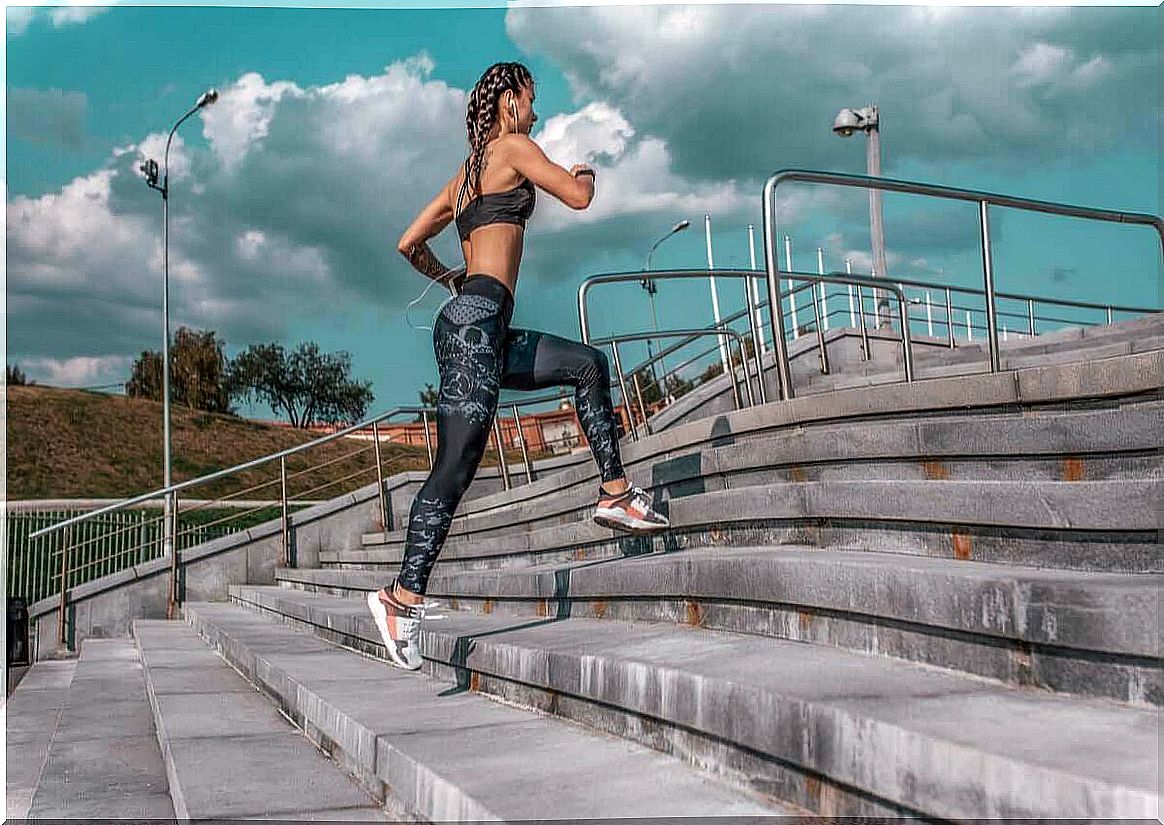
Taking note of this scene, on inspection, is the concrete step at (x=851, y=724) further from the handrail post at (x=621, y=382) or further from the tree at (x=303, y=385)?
the tree at (x=303, y=385)

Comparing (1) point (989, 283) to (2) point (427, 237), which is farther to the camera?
(1) point (989, 283)

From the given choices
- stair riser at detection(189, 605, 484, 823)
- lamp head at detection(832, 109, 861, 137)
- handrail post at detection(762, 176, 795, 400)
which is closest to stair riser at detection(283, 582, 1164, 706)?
stair riser at detection(189, 605, 484, 823)

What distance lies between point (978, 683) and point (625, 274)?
19.1 ft

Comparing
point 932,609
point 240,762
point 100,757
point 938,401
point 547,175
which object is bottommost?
point 100,757

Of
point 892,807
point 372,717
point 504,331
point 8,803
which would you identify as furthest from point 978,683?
point 8,803

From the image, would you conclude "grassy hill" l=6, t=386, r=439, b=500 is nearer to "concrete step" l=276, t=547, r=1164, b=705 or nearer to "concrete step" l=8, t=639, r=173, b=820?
"concrete step" l=8, t=639, r=173, b=820

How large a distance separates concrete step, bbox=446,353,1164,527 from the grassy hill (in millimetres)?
22080

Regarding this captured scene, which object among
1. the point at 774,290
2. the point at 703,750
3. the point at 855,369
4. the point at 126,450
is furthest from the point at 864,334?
the point at 126,450

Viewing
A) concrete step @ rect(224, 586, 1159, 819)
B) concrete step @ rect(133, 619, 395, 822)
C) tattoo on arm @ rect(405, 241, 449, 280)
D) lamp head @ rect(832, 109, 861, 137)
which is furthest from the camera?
lamp head @ rect(832, 109, 861, 137)

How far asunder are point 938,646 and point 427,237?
2547mm

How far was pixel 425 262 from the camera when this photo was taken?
4.14 m

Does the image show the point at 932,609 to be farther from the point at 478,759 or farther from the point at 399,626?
the point at 399,626

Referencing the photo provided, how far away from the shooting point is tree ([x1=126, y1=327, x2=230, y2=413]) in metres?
55.3

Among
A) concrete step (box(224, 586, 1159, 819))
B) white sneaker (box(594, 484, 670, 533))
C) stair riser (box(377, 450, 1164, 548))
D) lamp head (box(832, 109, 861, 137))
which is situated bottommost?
concrete step (box(224, 586, 1159, 819))
